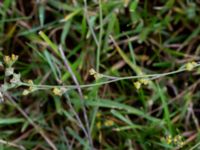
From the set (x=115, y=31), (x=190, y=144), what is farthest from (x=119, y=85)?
(x=190, y=144)

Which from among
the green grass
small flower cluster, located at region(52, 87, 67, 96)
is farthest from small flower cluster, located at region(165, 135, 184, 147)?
small flower cluster, located at region(52, 87, 67, 96)

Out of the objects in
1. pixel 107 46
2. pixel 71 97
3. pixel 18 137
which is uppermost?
pixel 107 46

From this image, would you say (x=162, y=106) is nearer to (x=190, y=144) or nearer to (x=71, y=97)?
(x=190, y=144)

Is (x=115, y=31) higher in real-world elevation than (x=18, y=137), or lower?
higher

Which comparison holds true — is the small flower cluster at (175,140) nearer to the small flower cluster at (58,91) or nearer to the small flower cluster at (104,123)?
the small flower cluster at (104,123)

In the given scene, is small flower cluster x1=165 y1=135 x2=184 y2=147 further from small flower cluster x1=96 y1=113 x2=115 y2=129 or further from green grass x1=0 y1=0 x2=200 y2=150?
small flower cluster x1=96 y1=113 x2=115 y2=129
